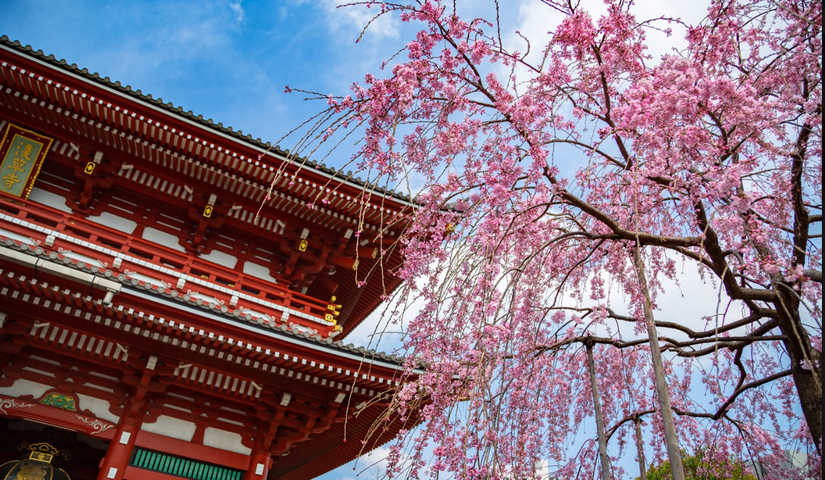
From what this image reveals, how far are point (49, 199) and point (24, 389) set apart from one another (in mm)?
2479

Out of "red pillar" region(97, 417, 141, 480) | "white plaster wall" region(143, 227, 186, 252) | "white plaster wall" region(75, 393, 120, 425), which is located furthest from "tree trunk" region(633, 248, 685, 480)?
"white plaster wall" region(143, 227, 186, 252)

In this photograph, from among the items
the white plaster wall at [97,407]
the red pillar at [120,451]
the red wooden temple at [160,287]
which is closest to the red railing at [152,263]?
the red wooden temple at [160,287]

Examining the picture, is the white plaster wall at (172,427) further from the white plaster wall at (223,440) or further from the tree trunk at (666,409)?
the tree trunk at (666,409)

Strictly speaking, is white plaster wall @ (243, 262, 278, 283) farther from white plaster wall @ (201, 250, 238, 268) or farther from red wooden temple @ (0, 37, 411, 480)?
white plaster wall @ (201, 250, 238, 268)

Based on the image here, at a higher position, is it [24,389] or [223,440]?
[24,389]

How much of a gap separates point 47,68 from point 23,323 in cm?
300

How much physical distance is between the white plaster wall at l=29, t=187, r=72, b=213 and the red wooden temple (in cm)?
2

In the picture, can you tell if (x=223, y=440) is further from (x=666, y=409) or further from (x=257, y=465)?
(x=666, y=409)

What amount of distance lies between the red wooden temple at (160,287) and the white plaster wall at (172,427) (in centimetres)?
1

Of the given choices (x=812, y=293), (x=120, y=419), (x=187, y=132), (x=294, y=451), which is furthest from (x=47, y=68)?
(x=812, y=293)

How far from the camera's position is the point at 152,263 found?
670 centimetres

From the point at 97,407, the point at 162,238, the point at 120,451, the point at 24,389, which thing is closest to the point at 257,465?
the point at 120,451

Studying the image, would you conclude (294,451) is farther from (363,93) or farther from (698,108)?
(698,108)

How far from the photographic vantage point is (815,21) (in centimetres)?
333
